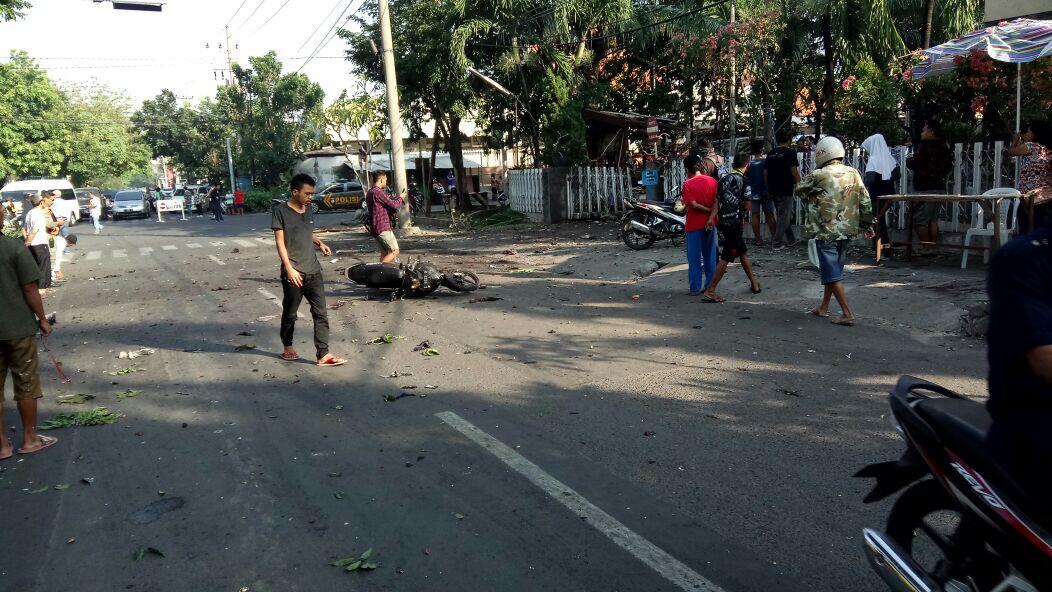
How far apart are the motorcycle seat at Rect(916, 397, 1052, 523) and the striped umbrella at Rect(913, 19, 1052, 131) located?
957 centimetres

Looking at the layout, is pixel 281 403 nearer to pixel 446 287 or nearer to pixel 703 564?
pixel 703 564

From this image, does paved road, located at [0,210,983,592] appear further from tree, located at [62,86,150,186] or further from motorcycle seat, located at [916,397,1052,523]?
tree, located at [62,86,150,186]

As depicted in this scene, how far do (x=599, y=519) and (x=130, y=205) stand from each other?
46844 mm

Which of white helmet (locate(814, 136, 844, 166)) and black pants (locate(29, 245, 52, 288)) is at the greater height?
white helmet (locate(814, 136, 844, 166))

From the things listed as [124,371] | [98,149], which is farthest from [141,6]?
[98,149]

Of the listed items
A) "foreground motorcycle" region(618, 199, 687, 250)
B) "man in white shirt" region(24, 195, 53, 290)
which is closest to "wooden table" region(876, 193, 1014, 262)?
"foreground motorcycle" region(618, 199, 687, 250)

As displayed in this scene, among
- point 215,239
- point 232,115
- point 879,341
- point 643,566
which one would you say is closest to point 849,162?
point 879,341

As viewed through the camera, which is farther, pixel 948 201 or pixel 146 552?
pixel 948 201

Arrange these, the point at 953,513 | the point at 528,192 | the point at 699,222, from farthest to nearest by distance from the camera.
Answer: the point at 528,192
the point at 699,222
the point at 953,513

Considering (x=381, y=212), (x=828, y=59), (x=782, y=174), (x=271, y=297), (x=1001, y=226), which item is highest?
(x=828, y=59)

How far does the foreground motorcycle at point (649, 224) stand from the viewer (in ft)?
48.3

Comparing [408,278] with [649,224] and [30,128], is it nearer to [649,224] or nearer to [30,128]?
[649,224]

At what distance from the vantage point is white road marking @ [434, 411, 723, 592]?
3451 mm

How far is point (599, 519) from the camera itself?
13.2ft
